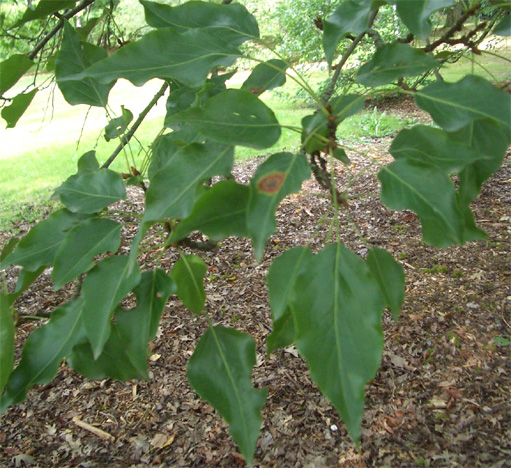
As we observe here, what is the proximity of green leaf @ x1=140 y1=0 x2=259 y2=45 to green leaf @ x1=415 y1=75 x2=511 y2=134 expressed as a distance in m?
0.35

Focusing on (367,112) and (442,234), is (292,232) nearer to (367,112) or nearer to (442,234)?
(442,234)

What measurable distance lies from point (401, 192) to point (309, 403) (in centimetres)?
119

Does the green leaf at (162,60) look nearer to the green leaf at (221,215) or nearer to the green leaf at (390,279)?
the green leaf at (221,215)

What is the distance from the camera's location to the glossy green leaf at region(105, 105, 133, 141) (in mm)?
1105

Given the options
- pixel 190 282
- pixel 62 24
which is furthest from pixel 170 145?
pixel 62 24

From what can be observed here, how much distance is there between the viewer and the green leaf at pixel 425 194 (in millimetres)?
538

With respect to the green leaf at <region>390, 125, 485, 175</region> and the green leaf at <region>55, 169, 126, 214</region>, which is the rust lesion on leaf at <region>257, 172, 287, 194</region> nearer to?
the green leaf at <region>390, 125, 485, 175</region>

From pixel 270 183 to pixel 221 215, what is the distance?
0.09m

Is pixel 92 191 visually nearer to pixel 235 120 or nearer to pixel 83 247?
pixel 83 247

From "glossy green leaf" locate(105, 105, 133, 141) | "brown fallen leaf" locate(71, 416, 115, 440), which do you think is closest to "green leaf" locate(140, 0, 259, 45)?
"glossy green leaf" locate(105, 105, 133, 141)

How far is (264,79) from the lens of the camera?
872 millimetres

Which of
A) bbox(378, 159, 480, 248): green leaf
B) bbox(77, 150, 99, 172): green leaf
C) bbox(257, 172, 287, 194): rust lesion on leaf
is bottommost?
bbox(257, 172, 287, 194): rust lesion on leaf

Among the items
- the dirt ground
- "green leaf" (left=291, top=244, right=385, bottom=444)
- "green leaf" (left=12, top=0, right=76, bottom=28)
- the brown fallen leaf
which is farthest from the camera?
the brown fallen leaf

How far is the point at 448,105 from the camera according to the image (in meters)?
0.61
